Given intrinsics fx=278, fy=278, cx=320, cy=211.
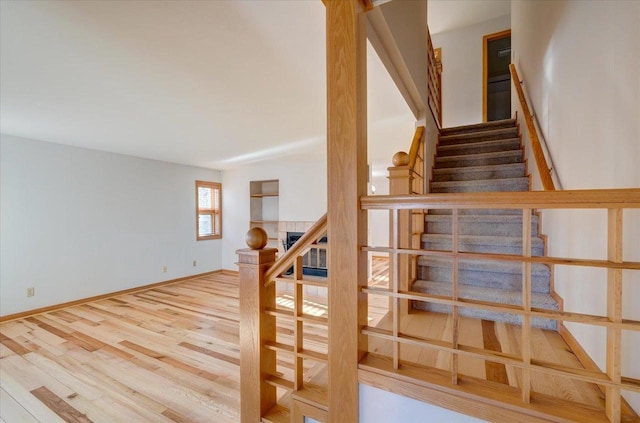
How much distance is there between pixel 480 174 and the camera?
312 centimetres

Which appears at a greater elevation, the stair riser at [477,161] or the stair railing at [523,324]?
the stair riser at [477,161]

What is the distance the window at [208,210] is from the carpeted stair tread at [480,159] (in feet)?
15.2

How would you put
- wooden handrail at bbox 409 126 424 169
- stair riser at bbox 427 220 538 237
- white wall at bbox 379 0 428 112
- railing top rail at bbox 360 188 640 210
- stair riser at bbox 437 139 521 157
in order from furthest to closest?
1. stair riser at bbox 437 139 521 157
2. stair riser at bbox 427 220 538 237
3. wooden handrail at bbox 409 126 424 169
4. white wall at bbox 379 0 428 112
5. railing top rail at bbox 360 188 640 210

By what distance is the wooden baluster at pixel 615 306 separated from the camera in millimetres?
775

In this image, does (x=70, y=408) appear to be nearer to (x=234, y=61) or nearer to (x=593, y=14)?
(x=234, y=61)

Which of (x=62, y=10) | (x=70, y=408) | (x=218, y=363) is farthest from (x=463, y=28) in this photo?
(x=70, y=408)

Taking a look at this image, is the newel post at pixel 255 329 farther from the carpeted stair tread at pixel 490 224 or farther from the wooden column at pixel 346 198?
the carpeted stair tread at pixel 490 224

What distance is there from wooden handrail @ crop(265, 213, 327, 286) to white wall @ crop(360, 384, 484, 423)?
2.02ft

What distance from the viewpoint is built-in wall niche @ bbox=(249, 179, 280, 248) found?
5.86 meters

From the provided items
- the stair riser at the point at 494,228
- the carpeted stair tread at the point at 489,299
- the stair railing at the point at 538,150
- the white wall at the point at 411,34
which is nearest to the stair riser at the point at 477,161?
the stair railing at the point at 538,150

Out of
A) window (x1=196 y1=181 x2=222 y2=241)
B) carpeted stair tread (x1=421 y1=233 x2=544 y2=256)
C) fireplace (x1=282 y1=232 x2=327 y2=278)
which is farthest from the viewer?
window (x1=196 y1=181 x2=222 y2=241)

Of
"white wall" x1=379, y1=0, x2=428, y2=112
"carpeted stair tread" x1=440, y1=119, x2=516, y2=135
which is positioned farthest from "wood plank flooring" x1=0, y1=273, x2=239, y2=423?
"carpeted stair tread" x1=440, y1=119, x2=516, y2=135

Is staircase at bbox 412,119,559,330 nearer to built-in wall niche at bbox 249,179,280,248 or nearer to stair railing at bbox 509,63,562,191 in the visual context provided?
stair railing at bbox 509,63,562,191

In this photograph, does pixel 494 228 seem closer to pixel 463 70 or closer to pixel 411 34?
pixel 411 34
